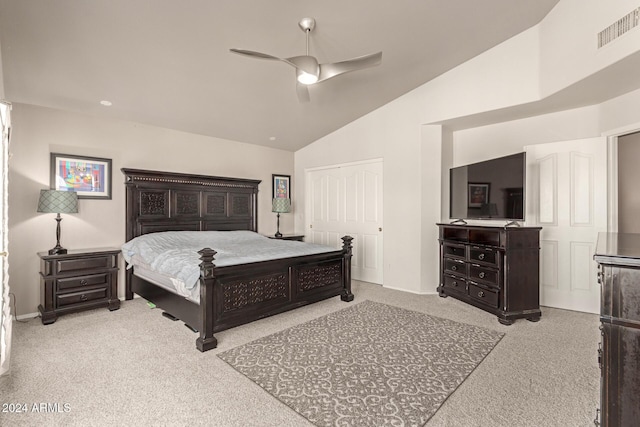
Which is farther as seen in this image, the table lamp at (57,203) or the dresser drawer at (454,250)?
the dresser drawer at (454,250)

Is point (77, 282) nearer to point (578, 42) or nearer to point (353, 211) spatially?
point (353, 211)

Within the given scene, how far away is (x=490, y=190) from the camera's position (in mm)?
3885

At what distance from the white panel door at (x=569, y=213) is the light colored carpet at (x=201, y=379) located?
1.45 ft

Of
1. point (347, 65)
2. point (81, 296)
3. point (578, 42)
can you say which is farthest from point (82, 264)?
point (578, 42)

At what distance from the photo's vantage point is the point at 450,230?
427 centimetres

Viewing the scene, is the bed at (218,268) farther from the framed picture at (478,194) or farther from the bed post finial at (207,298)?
the framed picture at (478,194)

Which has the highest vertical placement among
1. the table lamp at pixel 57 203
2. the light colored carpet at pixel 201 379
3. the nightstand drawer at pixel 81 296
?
the table lamp at pixel 57 203

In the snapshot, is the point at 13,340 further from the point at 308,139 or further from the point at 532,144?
the point at 532,144

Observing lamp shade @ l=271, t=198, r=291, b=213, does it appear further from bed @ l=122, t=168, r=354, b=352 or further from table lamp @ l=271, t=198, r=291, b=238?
bed @ l=122, t=168, r=354, b=352

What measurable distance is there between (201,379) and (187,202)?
126 inches

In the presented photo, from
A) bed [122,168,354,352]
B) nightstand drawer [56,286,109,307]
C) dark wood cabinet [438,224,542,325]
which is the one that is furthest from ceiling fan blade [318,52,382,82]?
nightstand drawer [56,286,109,307]

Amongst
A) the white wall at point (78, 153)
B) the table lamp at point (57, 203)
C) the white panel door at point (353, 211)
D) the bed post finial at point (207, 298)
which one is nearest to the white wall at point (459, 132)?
the white panel door at point (353, 211)

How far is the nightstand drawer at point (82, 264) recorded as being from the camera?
348 cm

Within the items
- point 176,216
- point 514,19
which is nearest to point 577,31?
point 514,19
